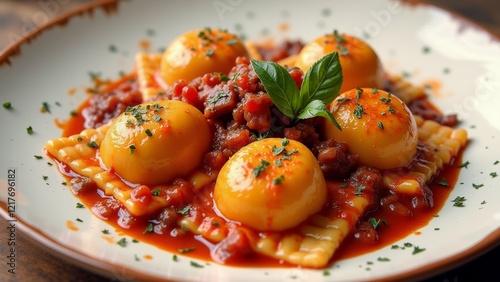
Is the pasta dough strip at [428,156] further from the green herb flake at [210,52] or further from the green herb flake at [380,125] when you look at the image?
the green herb flake at [210,52]

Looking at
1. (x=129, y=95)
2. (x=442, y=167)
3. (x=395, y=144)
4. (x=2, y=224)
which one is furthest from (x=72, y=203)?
(x=442, y=167)

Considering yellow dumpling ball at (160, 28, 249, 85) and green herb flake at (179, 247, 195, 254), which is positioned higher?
yellow dumpling ball at (160, 28, 249, 85)

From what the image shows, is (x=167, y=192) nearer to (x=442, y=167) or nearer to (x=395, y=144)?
(x=395, y=144)

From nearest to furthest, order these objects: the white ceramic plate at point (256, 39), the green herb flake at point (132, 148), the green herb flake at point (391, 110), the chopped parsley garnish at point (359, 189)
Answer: the white ceramic plate at point (256, 39) → the green herb flake at point (132, 148) → the chopped parsley garnish at point (359, 189) → the green herb flake at point (391, 110)

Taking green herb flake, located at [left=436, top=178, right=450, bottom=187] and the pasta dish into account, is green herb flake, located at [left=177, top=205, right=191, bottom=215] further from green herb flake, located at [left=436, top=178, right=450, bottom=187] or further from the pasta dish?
green herb flake, located at [left=436, top=178, right=450, bottom=187]

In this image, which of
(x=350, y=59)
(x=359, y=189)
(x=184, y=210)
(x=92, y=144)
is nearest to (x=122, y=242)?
(x=184, y=210)

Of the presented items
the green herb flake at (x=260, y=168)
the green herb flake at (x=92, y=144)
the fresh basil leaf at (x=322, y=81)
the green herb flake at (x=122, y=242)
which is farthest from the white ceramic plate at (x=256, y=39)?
the fresh basil leaf at (x=322, y=81)

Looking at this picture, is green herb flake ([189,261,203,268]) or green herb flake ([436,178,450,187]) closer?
green herb flake ([189,261,203,268])

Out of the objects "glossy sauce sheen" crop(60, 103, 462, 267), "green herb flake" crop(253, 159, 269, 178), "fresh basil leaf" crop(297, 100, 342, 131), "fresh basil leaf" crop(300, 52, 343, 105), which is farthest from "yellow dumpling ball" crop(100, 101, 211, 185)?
"fresh basil leaf" crop(300, 52, 343, 105)
